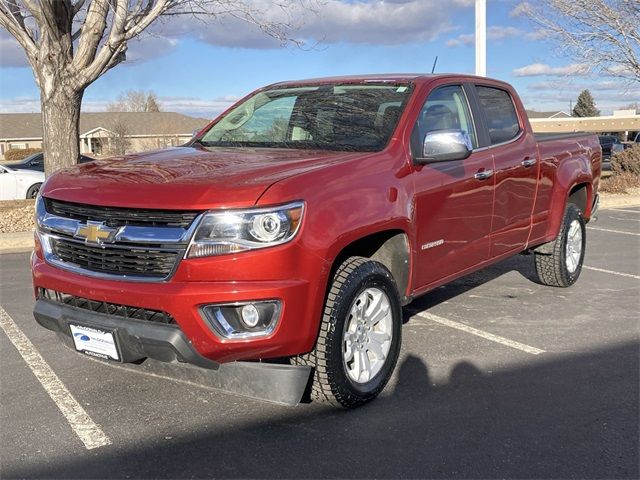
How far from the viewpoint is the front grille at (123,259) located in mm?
3357

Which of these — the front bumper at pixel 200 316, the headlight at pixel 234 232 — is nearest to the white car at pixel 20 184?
the front bumper at pixel 200 316

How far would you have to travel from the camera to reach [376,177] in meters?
3.95

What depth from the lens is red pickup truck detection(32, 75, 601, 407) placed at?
3289 mm

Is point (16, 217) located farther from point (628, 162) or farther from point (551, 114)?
point (551, 114)

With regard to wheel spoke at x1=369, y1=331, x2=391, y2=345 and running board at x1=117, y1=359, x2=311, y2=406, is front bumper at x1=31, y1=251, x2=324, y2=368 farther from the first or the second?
wheel spoke at x1=369, y1=331, x2=391, y2=345

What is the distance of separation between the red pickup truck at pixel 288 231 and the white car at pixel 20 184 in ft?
43.3

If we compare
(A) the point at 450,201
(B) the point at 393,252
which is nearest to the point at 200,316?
(B) the point at 393,252

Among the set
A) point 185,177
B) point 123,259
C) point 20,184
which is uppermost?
point 185,177

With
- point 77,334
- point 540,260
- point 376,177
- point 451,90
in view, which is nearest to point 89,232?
point 77,334

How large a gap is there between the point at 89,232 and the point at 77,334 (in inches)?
22.3

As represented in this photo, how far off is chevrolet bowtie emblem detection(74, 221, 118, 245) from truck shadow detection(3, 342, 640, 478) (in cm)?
105

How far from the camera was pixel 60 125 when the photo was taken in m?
11.0

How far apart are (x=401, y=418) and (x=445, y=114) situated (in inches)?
91.5

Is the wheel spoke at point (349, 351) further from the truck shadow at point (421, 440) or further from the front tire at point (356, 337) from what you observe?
the truck shadow at point (421, 440)
